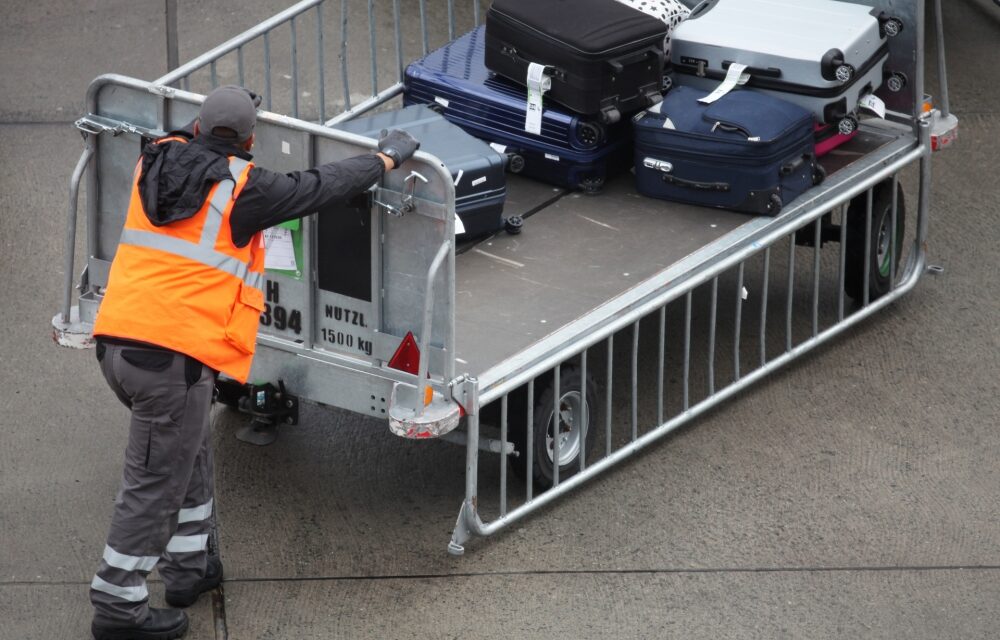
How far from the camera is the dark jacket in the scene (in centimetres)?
498

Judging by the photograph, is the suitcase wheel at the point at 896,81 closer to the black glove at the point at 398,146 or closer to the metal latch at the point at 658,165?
the metal latch at the point at 658,165

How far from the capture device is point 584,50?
673 centimetres

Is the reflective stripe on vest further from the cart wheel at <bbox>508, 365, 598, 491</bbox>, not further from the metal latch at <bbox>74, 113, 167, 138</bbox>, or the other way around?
the cart wheel at <bbox>508, 365, 598, 491</bbox>

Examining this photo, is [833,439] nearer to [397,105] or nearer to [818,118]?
[818,118]

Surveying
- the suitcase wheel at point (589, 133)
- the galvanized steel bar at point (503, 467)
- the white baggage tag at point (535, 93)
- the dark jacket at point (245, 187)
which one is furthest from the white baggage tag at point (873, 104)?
the dark jacket at point (245, 187)

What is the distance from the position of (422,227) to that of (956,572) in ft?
7.53

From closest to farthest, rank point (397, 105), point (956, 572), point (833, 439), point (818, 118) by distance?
point (956, 572)
point (833, 439)
point (818, 118)
point (397, 105)

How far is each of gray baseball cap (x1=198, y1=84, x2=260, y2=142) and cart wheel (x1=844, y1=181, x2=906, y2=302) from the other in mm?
3368

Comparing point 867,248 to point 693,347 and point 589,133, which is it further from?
point 589,133

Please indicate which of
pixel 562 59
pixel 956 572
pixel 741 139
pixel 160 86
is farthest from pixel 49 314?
pixel 956 572

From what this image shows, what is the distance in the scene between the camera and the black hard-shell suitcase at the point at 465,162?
639 cm

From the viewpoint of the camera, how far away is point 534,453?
598 cm

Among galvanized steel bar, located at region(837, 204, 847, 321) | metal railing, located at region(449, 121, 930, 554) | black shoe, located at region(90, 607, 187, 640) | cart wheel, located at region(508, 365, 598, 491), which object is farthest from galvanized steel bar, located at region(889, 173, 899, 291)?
black shoe, located at region(90, 607, 187, 640)

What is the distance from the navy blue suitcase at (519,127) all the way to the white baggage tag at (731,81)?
425 mm
